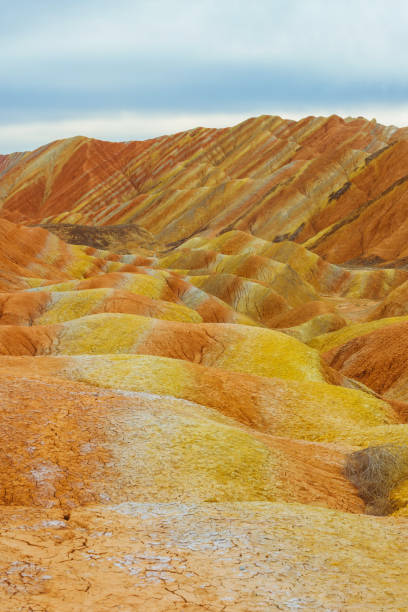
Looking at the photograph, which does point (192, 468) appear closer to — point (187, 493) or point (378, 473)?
point (187, 493)

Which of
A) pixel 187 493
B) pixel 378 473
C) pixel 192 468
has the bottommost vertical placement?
pixel 378 473

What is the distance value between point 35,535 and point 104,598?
3.72 metres

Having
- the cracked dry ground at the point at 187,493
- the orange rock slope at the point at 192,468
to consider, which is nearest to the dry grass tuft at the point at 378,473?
the orange rock slope at the point at 192,468

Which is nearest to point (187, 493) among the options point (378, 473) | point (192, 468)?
point (192, 468)

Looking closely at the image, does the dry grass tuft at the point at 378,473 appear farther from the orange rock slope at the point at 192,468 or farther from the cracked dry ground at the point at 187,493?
the cracked dry ground at the point at 187,493

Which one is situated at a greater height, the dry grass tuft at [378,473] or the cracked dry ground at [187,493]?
the cracked dry ground at [187,493]

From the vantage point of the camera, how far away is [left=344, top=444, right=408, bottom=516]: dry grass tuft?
69.7ft

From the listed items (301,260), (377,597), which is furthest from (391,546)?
(301,260)

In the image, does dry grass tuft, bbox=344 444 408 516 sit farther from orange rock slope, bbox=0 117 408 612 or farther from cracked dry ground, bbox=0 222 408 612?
cracked dry ground, bbox=0 222 408 612

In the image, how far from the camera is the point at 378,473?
22.6 meters

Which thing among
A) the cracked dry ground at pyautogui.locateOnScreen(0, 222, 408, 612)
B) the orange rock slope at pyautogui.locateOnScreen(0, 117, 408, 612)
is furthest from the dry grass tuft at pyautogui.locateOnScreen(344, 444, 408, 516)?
the cracked dry ground at pyautogui.locateOnScreen(0, 222, 408, 612)

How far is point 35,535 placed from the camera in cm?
1321

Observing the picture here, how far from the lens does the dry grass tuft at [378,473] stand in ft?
69.7

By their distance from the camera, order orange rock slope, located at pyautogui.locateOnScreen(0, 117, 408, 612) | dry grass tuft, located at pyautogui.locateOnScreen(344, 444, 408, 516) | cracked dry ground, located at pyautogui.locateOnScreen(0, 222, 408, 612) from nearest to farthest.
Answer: cracked dry ground, located at pyautogui.locateOnScreen(0, 222, 408, 612) → orange rock slope, located at pyautogui.locateOnScreen(0, 117, 408, 612) → dry grass tuft, located at pyautogui.locateOnScreen(344, 444, 408, 516)
